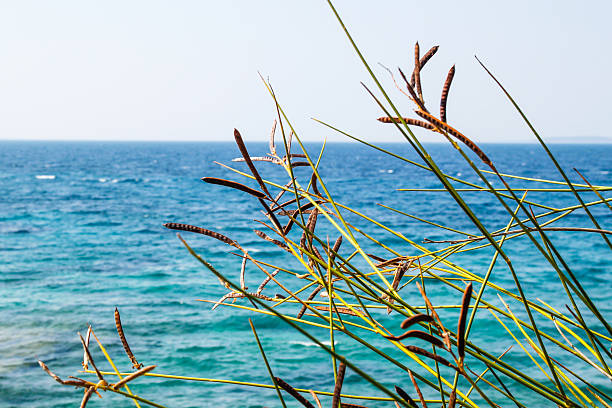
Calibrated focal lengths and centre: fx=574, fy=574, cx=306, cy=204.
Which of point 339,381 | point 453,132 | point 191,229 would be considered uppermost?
point 453,132

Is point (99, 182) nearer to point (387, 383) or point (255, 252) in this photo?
point (255, 252)

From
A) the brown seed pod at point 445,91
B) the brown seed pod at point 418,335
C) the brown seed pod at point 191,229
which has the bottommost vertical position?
the brown seed pod at point 418,335

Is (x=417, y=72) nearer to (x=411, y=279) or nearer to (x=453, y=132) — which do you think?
(x=453, y=132)

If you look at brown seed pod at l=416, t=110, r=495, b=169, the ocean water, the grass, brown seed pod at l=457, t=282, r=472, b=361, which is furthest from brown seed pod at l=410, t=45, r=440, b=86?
the ocean water

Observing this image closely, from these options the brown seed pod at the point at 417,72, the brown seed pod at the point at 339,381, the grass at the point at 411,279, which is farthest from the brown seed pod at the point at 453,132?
the brown seed pod at the point at 339,381

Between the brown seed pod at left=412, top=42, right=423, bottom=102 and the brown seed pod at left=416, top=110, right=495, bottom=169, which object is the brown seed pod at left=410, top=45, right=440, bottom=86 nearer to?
the brown seed pod at left=412, top=42, right=423, bottom=102

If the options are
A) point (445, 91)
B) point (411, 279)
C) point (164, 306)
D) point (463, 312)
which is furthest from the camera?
point (164, 306)

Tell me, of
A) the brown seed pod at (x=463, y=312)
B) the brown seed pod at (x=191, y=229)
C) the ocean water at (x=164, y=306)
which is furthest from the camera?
the ocean water at (x=164, y=306)

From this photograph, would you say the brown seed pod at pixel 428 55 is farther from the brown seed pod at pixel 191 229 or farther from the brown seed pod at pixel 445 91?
the brown seed pod at pixel 191 229

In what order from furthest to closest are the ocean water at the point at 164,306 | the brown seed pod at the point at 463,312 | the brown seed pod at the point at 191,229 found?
1. the ocean water at the point at 164,306
2. the brown seed pod at the point at 191,229
3. the brown seed pod at the point at 463,312

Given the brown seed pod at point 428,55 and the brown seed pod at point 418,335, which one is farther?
the brown seed pod at point 428,55

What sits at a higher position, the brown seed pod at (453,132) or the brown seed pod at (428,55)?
the brown seed pod at (428,55)

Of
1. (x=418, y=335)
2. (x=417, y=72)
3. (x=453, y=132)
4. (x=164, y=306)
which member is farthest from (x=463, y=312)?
(x=164, y=306)

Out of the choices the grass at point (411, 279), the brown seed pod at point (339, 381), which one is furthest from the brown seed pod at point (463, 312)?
the brown seed pod at point (339, 381)
